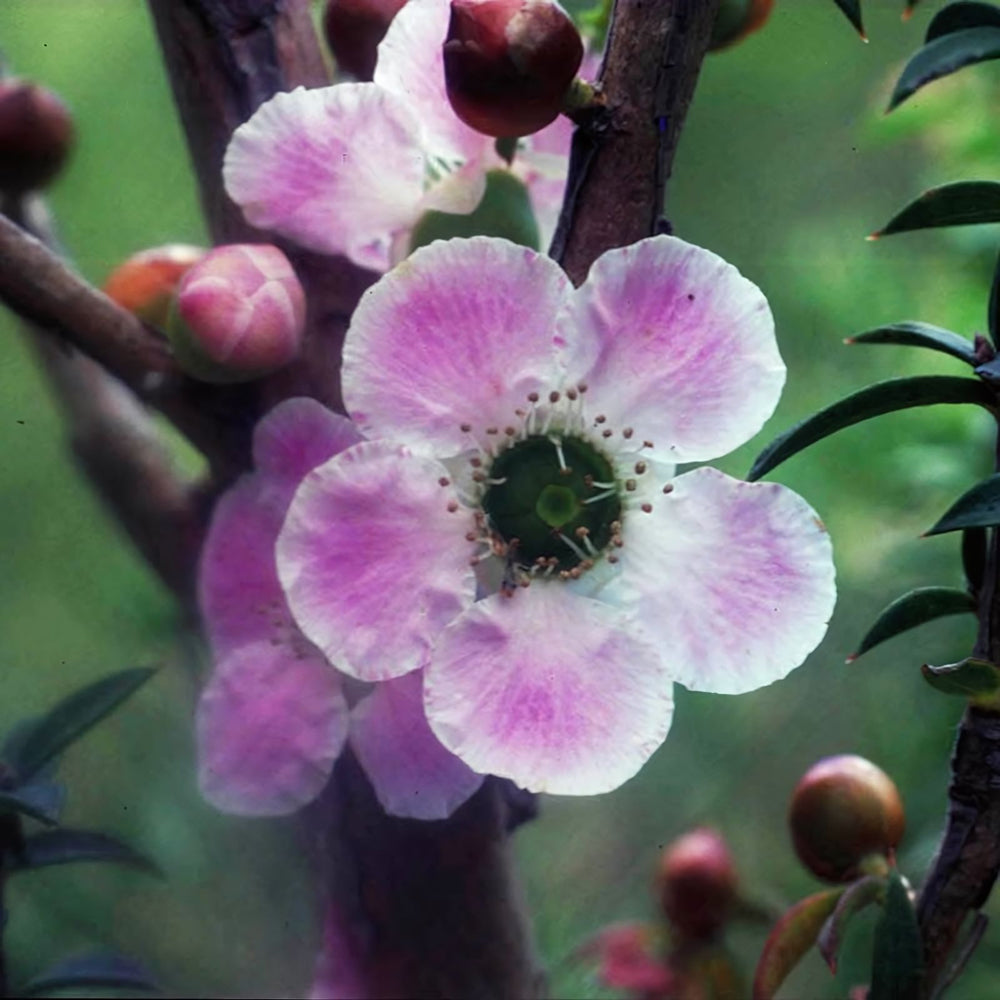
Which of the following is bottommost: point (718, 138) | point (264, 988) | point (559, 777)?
point (264, 988)

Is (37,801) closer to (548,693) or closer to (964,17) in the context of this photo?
(548,693)

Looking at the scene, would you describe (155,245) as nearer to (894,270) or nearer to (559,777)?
(559,777)

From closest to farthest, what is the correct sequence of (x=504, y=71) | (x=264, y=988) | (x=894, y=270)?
(x=504, y=71)
(x=264, y=988)
(x=894, y=270)

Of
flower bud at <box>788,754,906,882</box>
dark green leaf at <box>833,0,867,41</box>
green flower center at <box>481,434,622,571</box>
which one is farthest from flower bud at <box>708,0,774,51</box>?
flower bud at <box>788,754,906,882</box>

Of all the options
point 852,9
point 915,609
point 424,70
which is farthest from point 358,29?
point 915,609

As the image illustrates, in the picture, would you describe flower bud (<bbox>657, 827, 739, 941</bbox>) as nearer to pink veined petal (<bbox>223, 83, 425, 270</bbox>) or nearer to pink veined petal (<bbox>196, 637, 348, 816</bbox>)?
pink veined petal (<bbox>196, 637, 348, 816</bbox>)

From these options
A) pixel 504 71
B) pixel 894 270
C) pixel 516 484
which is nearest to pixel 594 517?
pixel 516 484

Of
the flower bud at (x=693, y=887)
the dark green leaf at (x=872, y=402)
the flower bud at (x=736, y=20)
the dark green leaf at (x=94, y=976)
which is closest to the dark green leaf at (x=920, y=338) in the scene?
the dark green leaf at (x=872, y=402)
